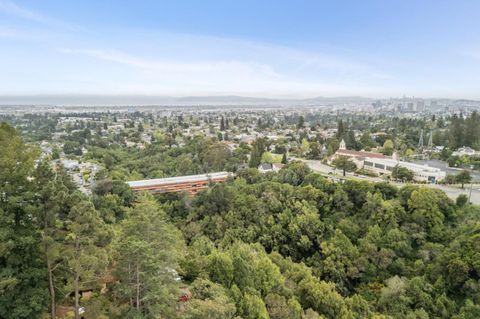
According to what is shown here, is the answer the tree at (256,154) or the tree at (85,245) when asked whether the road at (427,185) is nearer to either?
the tree at (256,154)

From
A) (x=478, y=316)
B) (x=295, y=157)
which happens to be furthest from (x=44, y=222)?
(x=295, y=157)

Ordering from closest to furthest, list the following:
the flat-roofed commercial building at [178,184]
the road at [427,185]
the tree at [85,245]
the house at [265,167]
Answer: the tree at [85,245]
the road at [427,185]
the flat-roofed commercial building at [178,184]
the house at [265,167]

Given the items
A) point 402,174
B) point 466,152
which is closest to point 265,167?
point 402,174

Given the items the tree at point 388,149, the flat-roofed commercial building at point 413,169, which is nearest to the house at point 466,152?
the tree at point 388,149

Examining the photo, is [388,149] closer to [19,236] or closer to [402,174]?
[402,174]

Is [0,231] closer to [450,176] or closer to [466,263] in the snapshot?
[466,263]

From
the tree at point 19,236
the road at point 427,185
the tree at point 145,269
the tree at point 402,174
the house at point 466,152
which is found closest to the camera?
the tree at point 19,236
